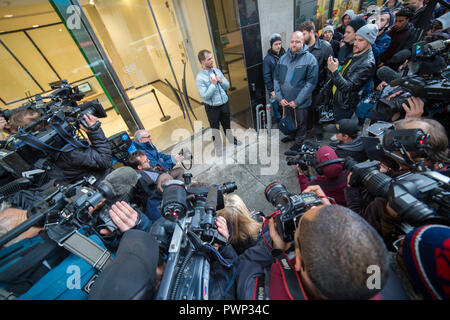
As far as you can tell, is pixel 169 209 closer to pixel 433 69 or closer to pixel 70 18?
pixel 433 69

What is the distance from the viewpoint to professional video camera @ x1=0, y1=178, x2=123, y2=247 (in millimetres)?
1022

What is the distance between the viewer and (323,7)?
6.00 m

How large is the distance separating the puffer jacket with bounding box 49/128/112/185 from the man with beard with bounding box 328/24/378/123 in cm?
378

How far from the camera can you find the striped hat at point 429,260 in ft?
2.51

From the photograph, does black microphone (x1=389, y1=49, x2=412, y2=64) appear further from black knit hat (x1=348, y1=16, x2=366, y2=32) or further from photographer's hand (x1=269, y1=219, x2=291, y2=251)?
photographer's hand (x1=269, y1=219, x2=291, y2=251)

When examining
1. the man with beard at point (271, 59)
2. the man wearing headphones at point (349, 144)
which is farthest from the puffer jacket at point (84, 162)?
the man with beard at point (271, 59)

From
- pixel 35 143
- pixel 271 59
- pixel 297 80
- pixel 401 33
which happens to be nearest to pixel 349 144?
pixel 297 80

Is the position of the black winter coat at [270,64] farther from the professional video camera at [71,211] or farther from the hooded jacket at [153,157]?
the professional video camera at [71,211]

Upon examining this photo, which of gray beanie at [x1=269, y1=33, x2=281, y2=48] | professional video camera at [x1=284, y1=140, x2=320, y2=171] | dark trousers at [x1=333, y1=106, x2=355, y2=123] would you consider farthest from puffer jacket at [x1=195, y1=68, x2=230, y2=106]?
dark trousers at [x1=333, y1=106, x2=355, y2=123]

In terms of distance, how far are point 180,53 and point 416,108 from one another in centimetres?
484

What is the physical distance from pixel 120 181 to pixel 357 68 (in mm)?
3886

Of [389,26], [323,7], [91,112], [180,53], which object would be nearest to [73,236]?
[91,112]

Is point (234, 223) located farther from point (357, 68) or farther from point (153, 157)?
point (357, 68)

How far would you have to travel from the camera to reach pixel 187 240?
42.0 inches
